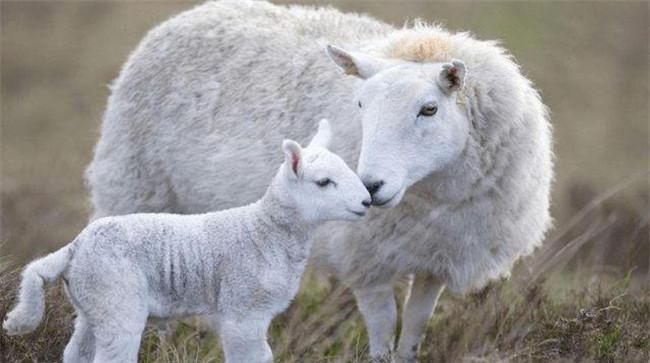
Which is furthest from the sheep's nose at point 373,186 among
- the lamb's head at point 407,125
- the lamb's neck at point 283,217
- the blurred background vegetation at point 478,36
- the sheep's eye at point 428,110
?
the blurred background vegetation at point 478,36

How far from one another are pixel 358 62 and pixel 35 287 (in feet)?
6.46

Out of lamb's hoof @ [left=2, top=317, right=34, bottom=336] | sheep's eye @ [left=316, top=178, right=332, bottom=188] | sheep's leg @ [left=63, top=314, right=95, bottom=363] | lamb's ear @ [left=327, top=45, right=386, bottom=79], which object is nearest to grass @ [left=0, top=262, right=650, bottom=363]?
sheep's leg @ [left=63, top=314, right=95, bottom=363]

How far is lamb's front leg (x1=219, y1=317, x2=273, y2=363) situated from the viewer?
4.42 m

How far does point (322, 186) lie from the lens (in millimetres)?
4430

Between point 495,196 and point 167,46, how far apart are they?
7.68ft

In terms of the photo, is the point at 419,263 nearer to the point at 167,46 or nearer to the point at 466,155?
the point at 466,155

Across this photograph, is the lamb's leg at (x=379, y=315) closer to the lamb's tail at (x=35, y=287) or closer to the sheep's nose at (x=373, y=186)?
the sheep's nose at (x=373, y=186)

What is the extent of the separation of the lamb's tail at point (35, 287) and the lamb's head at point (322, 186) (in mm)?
898

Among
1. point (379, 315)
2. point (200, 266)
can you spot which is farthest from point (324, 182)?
point (379, 315)

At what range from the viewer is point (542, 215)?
243 inches

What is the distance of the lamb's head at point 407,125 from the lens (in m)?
4.89

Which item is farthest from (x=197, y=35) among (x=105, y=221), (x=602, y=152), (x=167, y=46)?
(x=602, y=152)

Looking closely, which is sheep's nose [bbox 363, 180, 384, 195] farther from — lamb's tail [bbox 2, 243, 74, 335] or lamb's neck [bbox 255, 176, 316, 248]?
lamb's tail [bbox 2, 243, 74, 335]

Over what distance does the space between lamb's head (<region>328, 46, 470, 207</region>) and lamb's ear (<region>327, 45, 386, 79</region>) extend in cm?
5
